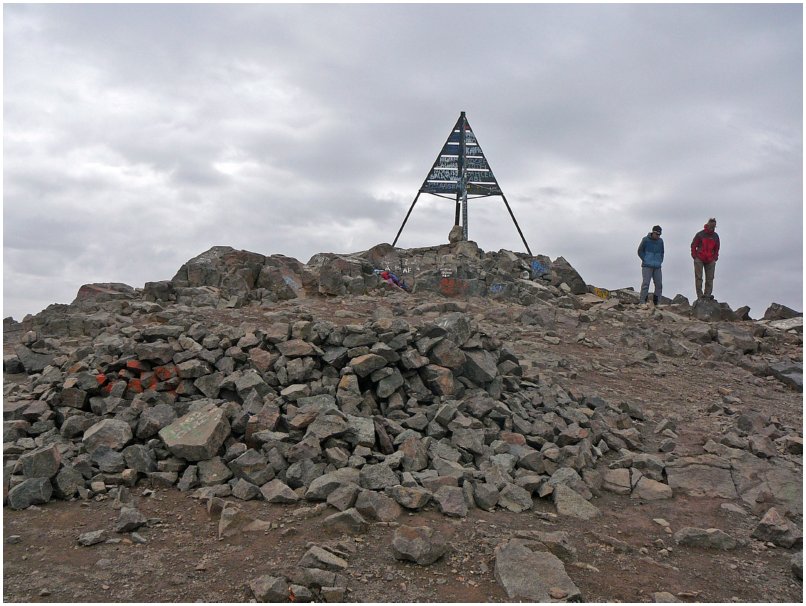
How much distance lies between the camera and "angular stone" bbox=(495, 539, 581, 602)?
327 centimetres

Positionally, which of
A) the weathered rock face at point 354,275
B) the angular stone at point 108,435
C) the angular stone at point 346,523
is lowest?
the angular stone at point 346,523

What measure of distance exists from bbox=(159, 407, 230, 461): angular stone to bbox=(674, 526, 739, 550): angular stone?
12.4 feet

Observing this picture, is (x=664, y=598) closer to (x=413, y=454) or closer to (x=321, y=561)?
(x=321, y=561)

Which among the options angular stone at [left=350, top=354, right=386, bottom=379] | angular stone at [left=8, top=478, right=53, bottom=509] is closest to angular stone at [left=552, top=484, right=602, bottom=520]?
angular stone at [left=350, top=354, right=386, bottom=379]

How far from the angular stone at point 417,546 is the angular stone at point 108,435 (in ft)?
9.34

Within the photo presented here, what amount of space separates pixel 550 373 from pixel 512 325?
9.47ft

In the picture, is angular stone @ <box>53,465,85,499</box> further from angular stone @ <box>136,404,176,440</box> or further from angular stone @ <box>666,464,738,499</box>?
angular stone @ <box>666,464,738,499</box>

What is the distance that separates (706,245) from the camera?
41.8 ft

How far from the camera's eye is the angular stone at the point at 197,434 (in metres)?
4.88

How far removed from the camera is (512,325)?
10.6m

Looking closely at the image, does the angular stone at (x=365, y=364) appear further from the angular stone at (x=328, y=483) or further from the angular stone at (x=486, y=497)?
the angular stone at (x=486, y=497)

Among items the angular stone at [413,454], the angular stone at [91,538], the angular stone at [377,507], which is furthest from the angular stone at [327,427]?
the angular stone at [91,538]

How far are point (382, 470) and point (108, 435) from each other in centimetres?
254

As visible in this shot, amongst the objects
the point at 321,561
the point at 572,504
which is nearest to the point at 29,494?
the point at 321,561
